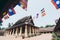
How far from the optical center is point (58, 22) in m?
8.74

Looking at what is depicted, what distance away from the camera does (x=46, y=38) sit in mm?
9617

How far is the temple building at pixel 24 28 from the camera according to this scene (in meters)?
10.4

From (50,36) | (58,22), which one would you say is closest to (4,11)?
(58,22)

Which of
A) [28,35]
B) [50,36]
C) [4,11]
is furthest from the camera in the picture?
[28,35]

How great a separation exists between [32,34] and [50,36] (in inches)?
50.3

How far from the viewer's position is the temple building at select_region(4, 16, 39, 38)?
10430 mm

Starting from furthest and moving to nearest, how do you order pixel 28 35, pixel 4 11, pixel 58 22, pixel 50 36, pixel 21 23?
pixel 21 23, pixel 28 35, pixel 50 36, pixel 58 22, pixel 4 11

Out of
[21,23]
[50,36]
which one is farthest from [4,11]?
[21,23]

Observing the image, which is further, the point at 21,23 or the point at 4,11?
the point at 21,23

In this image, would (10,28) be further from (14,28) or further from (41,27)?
(41,27)

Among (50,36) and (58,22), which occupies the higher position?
(58,22)

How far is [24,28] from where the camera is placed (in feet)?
35.3

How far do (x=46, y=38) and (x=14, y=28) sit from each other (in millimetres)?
2404

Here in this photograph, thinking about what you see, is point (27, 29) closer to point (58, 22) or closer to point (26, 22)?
point (26, 22)
